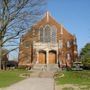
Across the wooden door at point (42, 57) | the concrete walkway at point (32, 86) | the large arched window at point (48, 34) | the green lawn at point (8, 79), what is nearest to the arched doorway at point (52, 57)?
the wooden door at point (42, 57)

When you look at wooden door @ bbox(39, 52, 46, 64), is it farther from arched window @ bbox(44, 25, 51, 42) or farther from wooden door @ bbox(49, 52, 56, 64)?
arched window @ bbox(44, 25, 51, 42)

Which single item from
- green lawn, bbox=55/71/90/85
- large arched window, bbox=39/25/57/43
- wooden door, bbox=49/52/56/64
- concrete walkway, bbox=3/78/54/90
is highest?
large arched window, bbox=39/25/57/43

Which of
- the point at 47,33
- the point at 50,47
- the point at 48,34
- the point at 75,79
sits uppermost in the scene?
the point at 47,33

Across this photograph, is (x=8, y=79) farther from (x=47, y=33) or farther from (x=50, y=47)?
(x=47, y=33)

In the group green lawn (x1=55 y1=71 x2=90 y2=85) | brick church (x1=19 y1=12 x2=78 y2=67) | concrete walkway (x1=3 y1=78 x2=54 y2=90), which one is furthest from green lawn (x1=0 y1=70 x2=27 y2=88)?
brick church (x1=19 y1=12 x2=78 y2=67)

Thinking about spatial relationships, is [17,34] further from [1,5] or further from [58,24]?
[58,24]

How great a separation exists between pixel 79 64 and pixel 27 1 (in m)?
27.0

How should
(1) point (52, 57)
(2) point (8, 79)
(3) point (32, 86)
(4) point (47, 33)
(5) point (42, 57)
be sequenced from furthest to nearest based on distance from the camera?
(4) point (47, 33) → (5) point (42, 57) → (1) point (52, 57) → (2) point (8, 79) → (3) point (32, 86)

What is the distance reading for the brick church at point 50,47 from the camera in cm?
7112

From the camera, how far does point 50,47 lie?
70625 millimetres

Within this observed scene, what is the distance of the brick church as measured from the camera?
71125mm

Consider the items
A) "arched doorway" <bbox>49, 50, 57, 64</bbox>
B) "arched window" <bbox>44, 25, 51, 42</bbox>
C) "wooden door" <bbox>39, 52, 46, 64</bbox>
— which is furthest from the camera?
"arched window" <bbox>44, 25, 51, 42</bbox>

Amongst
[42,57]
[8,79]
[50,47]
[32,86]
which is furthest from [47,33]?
[32,86]

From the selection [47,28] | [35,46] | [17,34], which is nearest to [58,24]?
[47,28]
